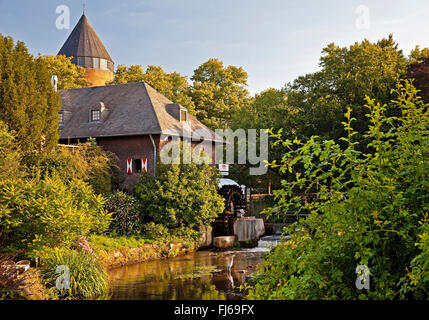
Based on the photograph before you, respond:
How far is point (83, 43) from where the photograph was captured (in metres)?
52.8

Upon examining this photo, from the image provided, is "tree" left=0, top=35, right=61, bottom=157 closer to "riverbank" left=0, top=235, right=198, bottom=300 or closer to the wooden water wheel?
"riverbank" left=0, top=235, right=198, bottom=300

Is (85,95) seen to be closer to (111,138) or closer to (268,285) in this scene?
(111,138)

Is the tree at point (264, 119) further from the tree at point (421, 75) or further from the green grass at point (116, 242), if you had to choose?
the green grass at point (116, 242)

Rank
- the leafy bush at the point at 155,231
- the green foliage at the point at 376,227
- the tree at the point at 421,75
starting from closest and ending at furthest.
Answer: the green foliage at the point at 376,227 < the leafy bush at the point at 155,231 < the tree at the point at 421,75

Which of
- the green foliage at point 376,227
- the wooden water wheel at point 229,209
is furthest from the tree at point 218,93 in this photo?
the green foliage at point 376,227

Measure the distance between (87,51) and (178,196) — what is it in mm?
36574

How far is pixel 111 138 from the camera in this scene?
25562 mm

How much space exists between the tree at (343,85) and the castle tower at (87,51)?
28.4 meters

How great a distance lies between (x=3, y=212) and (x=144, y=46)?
46.9ft

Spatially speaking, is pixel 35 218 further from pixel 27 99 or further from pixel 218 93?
pixel 218 93

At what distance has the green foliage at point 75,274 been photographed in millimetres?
11836

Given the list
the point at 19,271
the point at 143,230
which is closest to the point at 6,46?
the point at 143,230

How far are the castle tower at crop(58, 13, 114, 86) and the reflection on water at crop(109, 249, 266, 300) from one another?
1467 inches

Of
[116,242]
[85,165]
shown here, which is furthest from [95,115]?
[116,242]
